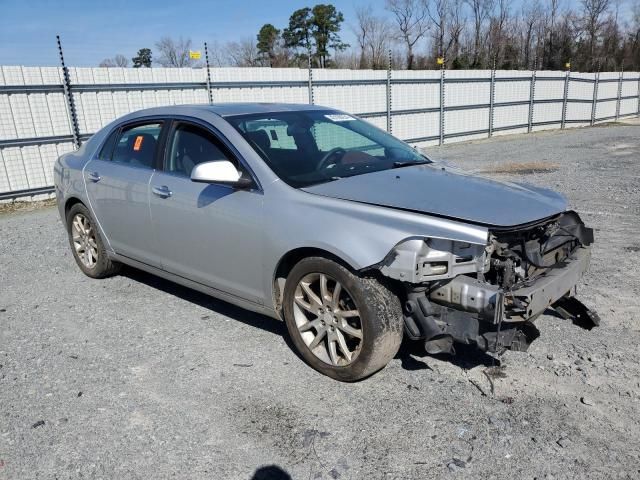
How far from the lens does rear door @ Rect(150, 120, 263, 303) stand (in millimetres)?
3669

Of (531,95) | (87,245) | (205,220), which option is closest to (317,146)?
(205,220)

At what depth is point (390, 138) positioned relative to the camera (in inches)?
189

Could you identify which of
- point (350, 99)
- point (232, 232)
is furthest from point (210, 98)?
point (232, 232)

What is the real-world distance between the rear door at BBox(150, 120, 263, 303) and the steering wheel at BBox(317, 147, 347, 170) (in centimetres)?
53

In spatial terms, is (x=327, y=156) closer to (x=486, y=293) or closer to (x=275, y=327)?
(x=275, y=327)

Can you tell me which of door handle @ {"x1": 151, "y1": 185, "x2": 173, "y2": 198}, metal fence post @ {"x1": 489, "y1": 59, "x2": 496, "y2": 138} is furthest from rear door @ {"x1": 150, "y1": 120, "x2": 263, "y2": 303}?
metal fence post @ {"x1": 489, "y1": 59, "x2": 496, "y2": 138}

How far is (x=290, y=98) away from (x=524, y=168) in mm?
6247

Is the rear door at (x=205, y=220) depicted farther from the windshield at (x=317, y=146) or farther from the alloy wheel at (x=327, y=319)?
the alloy wheel at (x=327, y=319)

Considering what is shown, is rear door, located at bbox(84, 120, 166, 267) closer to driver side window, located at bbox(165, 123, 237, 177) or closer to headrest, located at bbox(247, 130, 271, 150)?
driver side window, located at bbox(165, 123, 237, 177)

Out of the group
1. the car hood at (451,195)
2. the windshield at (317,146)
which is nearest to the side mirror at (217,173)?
the windshield at (317,146)

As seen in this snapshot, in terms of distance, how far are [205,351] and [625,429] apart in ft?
8.73

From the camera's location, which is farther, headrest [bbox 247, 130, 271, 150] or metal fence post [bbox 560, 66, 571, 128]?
metal fence post [bbox 560, 66, 571, 128]

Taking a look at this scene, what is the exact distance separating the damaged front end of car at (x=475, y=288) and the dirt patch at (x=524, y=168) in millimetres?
9316

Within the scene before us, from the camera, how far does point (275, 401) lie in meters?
3.28
